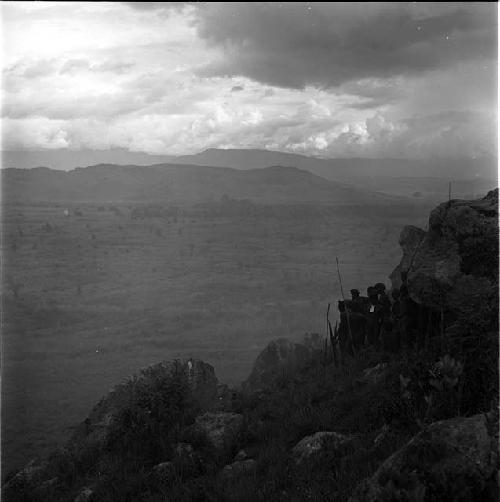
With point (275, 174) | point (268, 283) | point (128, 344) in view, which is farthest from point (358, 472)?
point (275, 174)

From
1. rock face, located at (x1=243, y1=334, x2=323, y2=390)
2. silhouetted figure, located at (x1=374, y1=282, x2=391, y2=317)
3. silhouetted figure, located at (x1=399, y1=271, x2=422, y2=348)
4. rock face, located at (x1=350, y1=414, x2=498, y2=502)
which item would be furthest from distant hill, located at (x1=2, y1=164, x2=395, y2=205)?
rock face, located at (x1=350, y1=414, x2=498, y2=502)

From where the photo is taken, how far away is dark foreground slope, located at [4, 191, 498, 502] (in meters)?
3.84

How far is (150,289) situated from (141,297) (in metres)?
1.74

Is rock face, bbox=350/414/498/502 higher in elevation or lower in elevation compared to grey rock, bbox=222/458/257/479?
higher

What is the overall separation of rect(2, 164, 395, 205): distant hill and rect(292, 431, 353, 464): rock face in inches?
3823

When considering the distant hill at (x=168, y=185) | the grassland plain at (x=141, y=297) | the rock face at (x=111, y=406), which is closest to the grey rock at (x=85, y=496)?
the rock face at (x=111, y=406)

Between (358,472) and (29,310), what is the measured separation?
23.1 meters

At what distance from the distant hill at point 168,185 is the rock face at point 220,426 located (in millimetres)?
95395

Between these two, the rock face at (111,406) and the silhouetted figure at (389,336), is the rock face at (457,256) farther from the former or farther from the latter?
A: the rock face at (111,406)

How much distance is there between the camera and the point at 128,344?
801 inches

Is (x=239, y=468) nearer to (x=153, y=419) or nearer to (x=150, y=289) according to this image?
(x=153, y=419)

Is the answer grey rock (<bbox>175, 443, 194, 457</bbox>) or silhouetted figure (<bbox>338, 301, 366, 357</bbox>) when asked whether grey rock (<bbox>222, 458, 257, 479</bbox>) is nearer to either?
grey rock (<bbox>175, 443, 194, 457</bbox>)

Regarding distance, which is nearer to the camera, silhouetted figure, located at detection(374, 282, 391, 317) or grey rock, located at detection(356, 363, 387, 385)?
grey rock, located at detection(356, 363, 387, 385)

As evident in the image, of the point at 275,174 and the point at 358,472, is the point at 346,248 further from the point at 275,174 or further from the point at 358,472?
the point at 275,174
